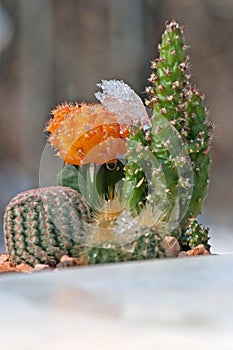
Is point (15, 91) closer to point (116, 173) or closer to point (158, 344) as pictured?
point (116, 173)

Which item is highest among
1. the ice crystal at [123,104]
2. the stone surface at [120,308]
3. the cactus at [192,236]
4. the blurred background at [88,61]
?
the blurred background at [88,61]

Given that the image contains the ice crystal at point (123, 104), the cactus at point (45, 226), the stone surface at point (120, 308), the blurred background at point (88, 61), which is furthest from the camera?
the blurred background at point (88, 61)

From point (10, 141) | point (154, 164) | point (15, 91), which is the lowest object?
point (154, 164)

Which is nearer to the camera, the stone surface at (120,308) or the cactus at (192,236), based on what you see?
the stone surface at (120,308)

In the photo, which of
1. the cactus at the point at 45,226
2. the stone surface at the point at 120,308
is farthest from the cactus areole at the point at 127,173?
the stone surface at the point at 120,308

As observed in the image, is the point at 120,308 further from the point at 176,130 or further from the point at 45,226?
the point at 176,130

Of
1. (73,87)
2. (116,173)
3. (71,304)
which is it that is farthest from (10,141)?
(71,304)

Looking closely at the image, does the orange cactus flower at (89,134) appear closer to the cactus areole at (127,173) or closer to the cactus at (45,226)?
the cactus areole at (127,173)
